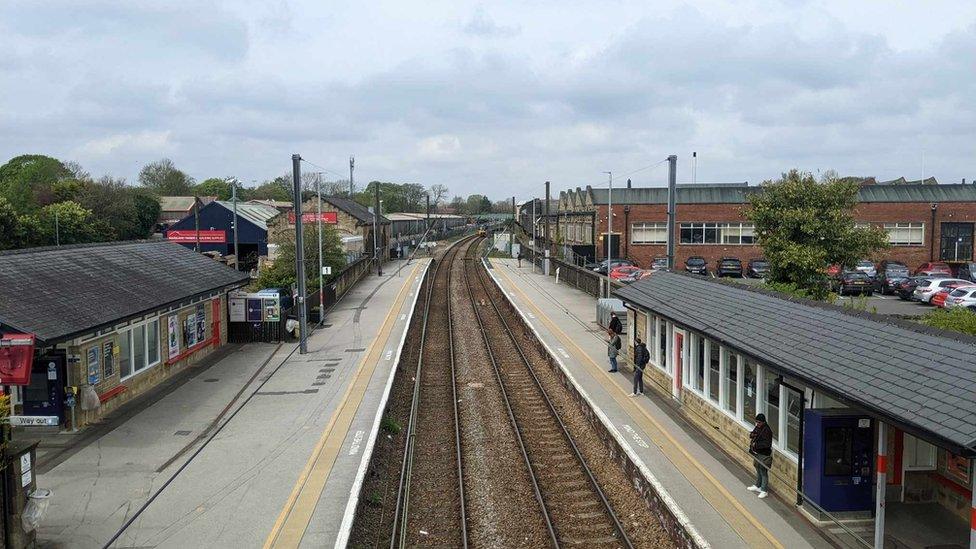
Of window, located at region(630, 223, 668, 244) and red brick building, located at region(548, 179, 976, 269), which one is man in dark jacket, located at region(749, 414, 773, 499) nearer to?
red brick building, located at region(548, 179, 976, 269)

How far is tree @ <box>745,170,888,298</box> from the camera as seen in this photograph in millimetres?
27516

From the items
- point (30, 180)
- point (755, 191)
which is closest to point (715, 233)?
point (755, 191)

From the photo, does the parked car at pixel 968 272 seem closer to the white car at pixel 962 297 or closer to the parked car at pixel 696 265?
the white car at pixel 962 297

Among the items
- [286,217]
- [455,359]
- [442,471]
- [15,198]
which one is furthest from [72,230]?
[442,471]

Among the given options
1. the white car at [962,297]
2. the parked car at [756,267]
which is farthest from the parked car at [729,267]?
the white car at [962,297]

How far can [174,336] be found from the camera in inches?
907

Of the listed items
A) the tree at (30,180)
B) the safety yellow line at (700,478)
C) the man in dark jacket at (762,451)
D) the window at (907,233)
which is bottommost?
the safety yellow line at (700,478)

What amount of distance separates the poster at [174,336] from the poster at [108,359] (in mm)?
3949

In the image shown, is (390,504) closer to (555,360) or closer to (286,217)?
(555,360)

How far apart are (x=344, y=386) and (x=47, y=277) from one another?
8.06 meters

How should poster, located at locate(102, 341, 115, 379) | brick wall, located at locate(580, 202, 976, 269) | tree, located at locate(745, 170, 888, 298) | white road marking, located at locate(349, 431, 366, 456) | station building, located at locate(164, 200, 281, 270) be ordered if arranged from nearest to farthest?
white road marking, located at locate(349, 431, 366, 456), poster, located at locate(102, 341, 115, 379), tree, located at locate(745, 170, 888, 298), brick wall, located at locate(580, 202, 976, 269), station building, located at locate(164, 200, 281, 270)

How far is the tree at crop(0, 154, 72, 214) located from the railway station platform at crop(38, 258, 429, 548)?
59.1m

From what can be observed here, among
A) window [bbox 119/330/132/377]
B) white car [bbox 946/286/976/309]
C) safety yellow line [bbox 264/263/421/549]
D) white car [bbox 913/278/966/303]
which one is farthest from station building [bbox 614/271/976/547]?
white car [bbox 913/278/966/303]

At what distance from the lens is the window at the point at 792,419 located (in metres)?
12.4
